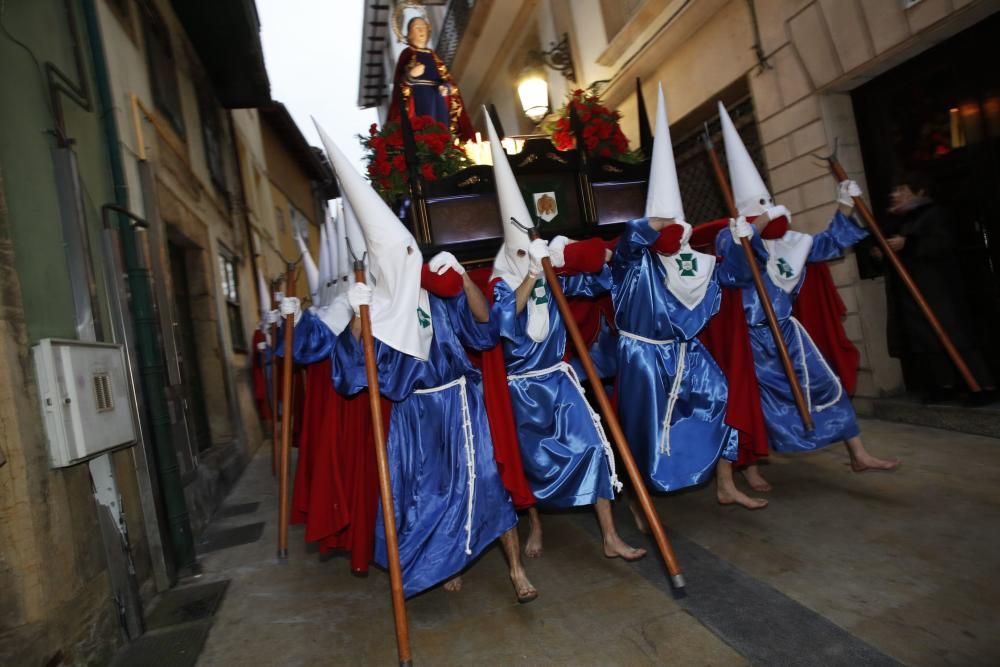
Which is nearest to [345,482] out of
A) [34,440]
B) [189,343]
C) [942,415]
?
[34,440]

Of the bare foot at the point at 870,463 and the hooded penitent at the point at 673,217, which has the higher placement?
the hooded penitent at the point at 673,217

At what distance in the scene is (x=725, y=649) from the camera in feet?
7.48

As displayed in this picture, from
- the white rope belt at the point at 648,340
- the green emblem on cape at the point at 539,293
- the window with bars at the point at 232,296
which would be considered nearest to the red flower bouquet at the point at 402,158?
the green emblem on cape at the point at 539,293

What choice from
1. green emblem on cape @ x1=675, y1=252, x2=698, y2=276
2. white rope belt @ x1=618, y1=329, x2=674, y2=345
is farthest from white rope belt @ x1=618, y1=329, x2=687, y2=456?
green emblem on cape @ x1=675, y1=252, x2=698, y2=276

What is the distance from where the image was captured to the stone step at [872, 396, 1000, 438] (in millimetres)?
4422

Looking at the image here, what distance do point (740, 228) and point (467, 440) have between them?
79.1 inches

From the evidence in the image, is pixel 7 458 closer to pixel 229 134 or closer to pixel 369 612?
pixel 369 612

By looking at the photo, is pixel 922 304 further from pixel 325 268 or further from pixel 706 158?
pixel 325 268

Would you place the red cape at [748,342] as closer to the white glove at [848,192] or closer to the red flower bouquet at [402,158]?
the white glove at [848,192]

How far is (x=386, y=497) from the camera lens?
2.75m

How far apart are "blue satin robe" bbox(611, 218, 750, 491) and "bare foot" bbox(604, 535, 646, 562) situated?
1.25 ft

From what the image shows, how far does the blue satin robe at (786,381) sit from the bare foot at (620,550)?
1210 mm

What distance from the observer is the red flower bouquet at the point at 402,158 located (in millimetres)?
4797

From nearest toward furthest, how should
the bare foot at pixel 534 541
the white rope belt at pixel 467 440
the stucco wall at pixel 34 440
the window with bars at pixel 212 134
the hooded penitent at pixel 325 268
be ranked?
the stucco wall at pixel 34 440 < the white rope belt at pixel 467 440 < the bare foot at pixel 534 541 < the hooded penitent at pixel 325 268 < the window with bars at pixel 212 134
